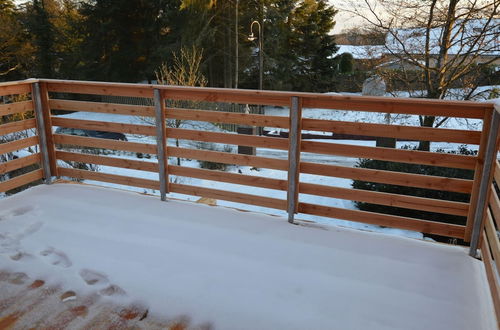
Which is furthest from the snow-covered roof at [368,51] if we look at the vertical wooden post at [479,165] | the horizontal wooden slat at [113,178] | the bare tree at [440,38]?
the horizontal wooden slat at [113,178]

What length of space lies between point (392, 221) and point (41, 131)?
3.45m

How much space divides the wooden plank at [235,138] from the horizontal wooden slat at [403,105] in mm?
392

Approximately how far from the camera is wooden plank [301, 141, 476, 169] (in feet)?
9.05

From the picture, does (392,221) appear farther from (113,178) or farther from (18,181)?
(18,181)

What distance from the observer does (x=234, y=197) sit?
3523 millimetres

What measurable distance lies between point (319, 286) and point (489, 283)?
0.99m

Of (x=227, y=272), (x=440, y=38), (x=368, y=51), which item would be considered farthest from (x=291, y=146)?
(x=368, y=51)

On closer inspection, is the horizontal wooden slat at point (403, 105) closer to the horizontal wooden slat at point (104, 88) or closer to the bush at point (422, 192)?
the horizontal wooden slat at point (104, 88)

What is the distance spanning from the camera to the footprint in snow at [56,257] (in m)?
2.59

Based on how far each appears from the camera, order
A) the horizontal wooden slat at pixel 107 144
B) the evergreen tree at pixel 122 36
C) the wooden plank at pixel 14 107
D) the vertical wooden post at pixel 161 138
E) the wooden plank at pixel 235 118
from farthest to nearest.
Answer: the evergreen tree at pixel 122 36 < the horizontal wooden slat at pixel 107 144 < the wooden plank at pixel 14 107 < the vertical wooden post at pixel 161 138 < the wooden plank at pixel 235 118

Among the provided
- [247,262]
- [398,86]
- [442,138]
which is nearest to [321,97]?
[442,138]

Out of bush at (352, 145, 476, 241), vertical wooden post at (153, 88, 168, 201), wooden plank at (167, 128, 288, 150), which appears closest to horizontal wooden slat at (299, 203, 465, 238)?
wooden plank at (167, 128, 288, 150)

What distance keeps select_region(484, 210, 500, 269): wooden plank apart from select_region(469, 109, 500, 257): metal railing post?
0.21ft

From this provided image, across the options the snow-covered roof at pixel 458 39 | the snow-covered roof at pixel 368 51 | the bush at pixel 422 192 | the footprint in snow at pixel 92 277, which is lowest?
the bush at pixel 422 192
